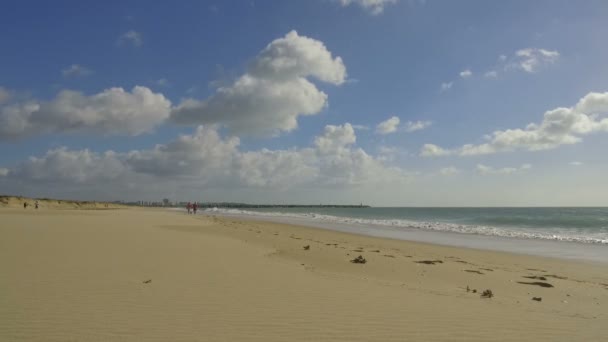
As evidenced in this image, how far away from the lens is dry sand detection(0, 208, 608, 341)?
214 inches

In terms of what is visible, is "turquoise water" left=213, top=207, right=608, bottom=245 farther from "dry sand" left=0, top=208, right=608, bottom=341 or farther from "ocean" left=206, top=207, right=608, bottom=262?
"dry sand" left=0, top=208, right=608, bottom=341

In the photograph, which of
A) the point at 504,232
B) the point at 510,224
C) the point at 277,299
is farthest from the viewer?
the point at 510,224

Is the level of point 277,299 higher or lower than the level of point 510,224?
higher

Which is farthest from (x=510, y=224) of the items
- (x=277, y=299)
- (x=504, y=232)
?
(x=277, y=299)

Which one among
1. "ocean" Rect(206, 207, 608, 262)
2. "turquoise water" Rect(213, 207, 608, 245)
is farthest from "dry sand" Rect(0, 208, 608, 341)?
"turquoise water" Rect(213, 207, 608, 245)

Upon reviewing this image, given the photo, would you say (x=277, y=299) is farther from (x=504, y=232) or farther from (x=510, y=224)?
(x=510, y=224)

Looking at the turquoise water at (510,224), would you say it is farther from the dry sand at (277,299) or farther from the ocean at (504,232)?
the dry sand at (277,299)

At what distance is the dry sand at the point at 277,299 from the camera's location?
5.44m

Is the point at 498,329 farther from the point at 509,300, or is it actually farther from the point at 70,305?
the point at 70,305

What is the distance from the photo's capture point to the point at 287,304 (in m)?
6.85

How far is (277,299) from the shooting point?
7176 millimetres

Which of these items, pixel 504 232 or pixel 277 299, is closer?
pixel 277 299

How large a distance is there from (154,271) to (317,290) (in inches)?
165

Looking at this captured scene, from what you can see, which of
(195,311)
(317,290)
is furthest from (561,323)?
(195,311)
